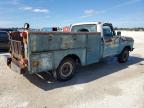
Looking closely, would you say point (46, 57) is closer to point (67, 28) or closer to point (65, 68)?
point (65, 68)

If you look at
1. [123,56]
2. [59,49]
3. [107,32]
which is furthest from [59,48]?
[123,56]

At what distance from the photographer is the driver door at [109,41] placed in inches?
320

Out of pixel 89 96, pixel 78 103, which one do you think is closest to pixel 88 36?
A: pixel 89 96

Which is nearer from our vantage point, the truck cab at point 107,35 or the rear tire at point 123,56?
the truck cab at point 107,35

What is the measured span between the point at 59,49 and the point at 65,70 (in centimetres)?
98

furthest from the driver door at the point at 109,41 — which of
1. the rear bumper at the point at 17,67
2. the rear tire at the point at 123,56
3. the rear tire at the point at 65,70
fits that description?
the rear bumper at the point at 17,67

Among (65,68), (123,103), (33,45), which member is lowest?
(123,103)

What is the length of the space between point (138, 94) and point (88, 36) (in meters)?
2.68

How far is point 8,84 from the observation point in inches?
250

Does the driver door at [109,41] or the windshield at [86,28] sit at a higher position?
the windshield at [86,28]

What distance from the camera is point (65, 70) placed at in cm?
675

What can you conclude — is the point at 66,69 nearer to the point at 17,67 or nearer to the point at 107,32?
the point at 17,67

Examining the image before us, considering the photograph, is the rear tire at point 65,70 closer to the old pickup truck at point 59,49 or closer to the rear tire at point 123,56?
the old pickup truck at point 59,49

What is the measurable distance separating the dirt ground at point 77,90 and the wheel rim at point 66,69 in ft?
1.09
